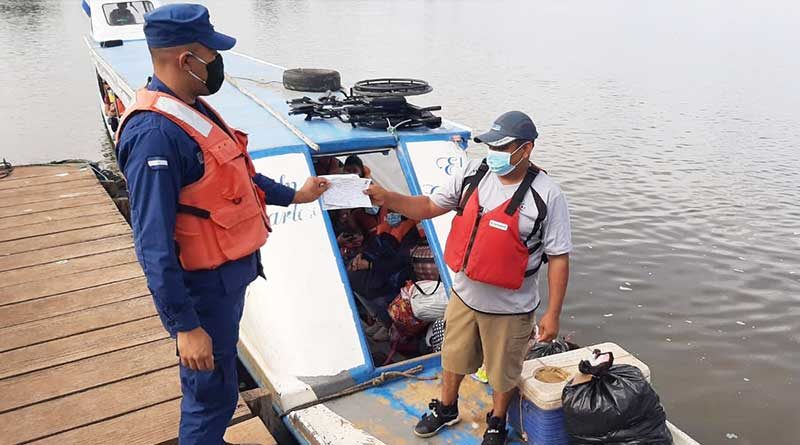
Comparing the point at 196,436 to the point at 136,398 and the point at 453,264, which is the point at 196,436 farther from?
the point at 453,264

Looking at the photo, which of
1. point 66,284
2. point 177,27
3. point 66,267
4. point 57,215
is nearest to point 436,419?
point 177,27

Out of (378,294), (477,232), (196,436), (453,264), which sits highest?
(477,232)

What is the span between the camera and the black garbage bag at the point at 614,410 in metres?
2.70

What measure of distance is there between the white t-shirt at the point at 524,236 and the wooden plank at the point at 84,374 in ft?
6.36

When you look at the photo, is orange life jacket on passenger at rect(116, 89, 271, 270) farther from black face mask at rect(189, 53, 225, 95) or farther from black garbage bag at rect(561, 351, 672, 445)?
black garbage bag at rect(561, 351, 672, 445)

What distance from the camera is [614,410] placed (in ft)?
8.83

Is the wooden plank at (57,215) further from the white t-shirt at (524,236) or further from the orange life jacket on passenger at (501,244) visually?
the orange life jacket on passenger at (501,244)

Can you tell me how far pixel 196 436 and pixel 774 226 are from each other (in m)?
8.52

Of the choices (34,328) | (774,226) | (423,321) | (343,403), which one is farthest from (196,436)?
(774,226)

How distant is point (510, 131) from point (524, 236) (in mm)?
496

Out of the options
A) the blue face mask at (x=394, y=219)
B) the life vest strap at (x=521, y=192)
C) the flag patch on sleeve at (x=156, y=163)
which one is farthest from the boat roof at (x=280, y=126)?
the flag patch on sleeve at (x=156, y=163)

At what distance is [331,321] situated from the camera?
354 cm

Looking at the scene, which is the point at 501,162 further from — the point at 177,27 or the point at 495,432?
the point at 177,27

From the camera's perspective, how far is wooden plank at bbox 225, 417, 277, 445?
2949 mm
